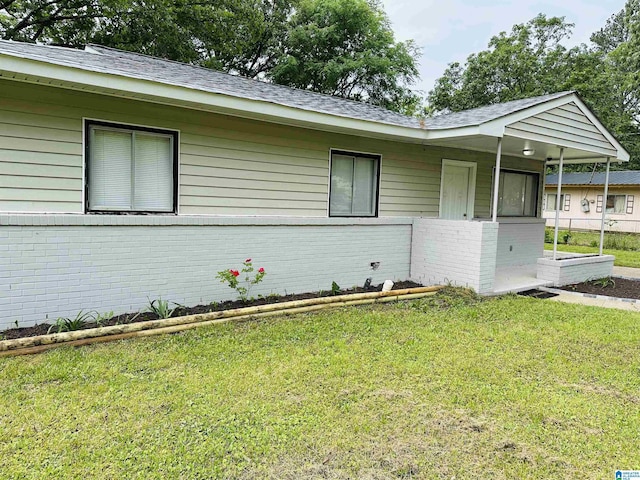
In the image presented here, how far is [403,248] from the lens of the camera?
26.6 ft

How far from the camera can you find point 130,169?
17.5 ft

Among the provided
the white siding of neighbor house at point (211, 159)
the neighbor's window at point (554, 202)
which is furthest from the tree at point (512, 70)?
the white siding of neighbor house at point (211, 159)

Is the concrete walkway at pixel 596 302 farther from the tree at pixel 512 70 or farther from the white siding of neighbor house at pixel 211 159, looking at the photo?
the tree at pixel 512 70

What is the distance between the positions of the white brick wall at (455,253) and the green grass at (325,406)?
2041 mm

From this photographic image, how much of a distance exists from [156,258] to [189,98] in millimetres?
2063

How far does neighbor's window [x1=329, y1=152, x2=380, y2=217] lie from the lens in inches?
288

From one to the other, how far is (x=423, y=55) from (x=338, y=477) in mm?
26250

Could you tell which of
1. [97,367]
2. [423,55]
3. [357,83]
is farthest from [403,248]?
[423,55]

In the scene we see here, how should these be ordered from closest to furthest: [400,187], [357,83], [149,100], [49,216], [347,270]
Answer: [49,216]
[149,100]
[347,270]
[400,187]
[357,83]

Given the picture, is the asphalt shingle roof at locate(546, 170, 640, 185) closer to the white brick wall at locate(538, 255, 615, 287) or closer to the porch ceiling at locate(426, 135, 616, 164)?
the porch ceiling at locate(426, 135, 616, 164)

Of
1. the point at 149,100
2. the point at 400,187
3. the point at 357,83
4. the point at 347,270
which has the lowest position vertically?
the point at 347,270

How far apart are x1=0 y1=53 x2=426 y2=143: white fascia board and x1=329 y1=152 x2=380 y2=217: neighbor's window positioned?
19.7 inches

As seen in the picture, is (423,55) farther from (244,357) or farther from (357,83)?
(244,357)

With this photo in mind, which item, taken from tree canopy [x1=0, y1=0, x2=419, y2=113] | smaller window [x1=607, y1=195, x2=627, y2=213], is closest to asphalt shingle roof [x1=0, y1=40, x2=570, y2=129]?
tree canopy [x1=0, y1=0, x2=419, y2=113]
